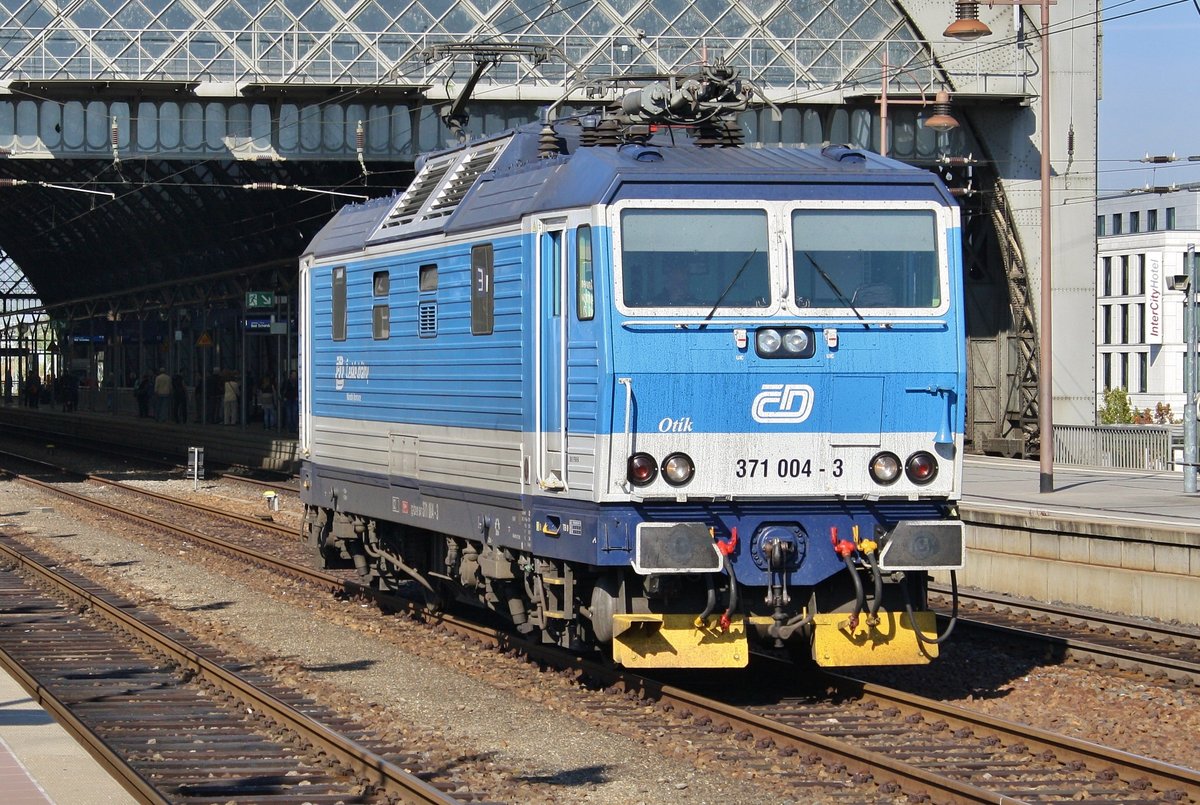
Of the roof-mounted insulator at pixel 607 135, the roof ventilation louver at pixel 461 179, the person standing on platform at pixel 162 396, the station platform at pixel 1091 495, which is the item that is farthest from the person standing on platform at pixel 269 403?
the roof-mounted insulator at pixel 607 135

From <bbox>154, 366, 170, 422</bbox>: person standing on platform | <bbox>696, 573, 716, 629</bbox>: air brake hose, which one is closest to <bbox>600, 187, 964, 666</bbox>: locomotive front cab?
<bbox>696, 573, 716, 629</bbox>: air brake hose

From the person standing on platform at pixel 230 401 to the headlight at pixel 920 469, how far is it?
137 feet

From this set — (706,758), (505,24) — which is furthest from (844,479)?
(505,24)

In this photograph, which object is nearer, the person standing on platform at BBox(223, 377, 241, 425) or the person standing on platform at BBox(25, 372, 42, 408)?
the person standing on platform at BBox(223, 377, 241, 425)

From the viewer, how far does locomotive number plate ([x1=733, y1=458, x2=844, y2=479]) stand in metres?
10.9

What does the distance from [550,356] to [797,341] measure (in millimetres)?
1583

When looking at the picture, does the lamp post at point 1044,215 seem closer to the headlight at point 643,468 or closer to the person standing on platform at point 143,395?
the headlight at point 643,468

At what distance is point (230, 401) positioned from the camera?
5188cm

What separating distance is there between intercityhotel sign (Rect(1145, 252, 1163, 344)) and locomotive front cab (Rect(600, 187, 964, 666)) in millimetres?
70305

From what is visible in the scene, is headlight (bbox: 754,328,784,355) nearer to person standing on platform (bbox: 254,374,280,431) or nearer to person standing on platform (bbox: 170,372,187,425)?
person standing on platform (bbox: 254,374,280,431)

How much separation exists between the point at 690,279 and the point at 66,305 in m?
67.6

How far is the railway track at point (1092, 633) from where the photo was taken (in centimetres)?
1283

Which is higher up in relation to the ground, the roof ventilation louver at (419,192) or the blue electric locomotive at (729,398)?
the roof ventilation louver at (419,192)

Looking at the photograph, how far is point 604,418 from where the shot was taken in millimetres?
10641
